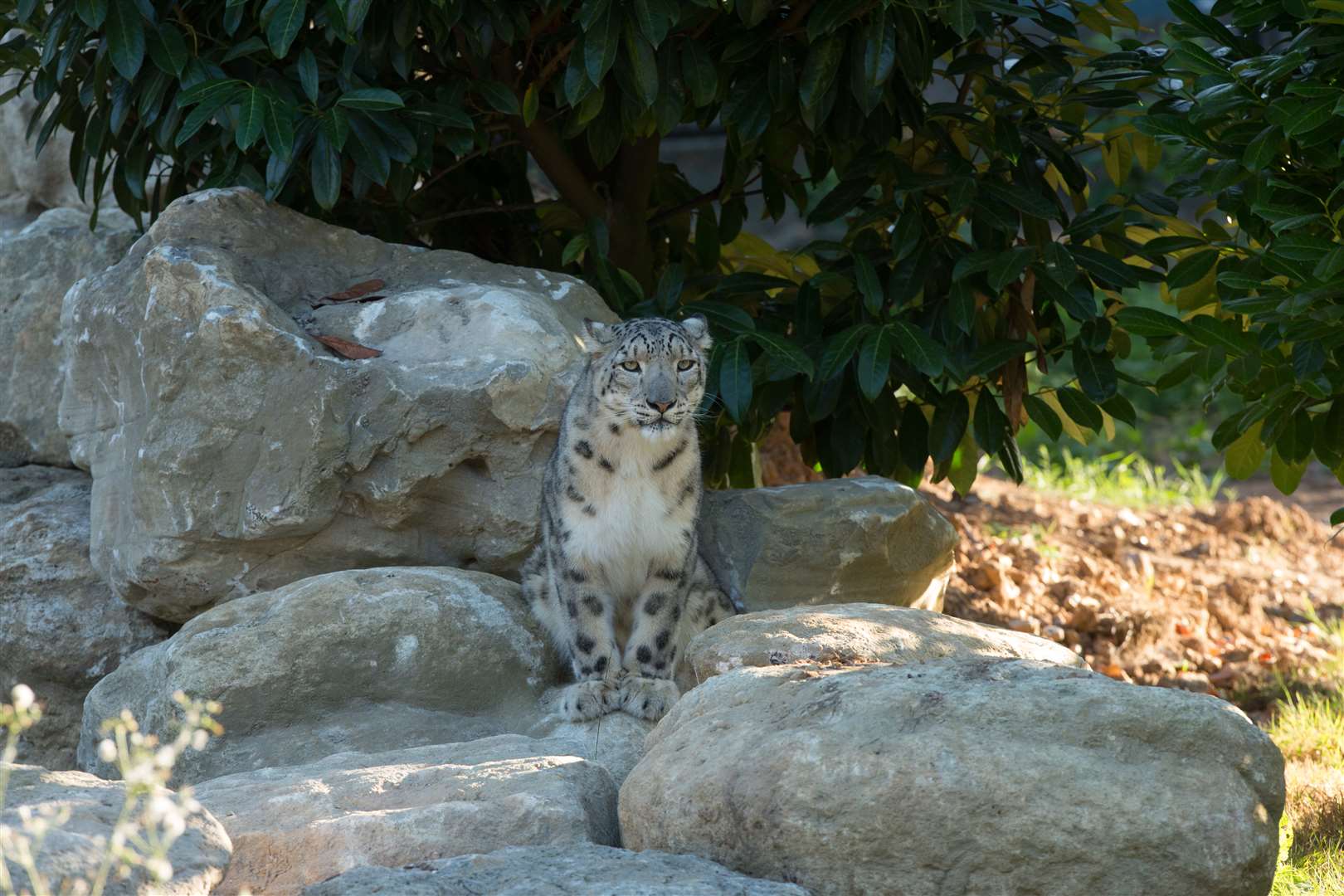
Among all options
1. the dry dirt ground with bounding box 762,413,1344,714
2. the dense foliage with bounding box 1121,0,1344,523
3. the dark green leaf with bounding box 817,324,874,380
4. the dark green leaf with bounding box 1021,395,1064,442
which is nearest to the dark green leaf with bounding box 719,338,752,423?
the dark green leaf with bounding box 817,324,874,380

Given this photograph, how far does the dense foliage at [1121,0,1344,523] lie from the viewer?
4.47m

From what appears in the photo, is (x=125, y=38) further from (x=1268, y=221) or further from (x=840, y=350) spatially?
(x=1268, y=221)

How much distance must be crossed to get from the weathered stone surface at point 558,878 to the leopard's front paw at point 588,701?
1.88 m

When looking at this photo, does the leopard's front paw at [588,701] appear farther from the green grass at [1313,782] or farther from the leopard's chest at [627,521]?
the green grass at [1313,782]

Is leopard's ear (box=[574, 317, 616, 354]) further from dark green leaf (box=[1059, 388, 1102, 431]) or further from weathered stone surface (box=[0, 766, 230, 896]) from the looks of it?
weathered stone surface (box=[0, 766, 230, 896])

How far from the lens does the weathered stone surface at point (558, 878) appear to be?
309 centimetres

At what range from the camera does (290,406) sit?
549 centimetres

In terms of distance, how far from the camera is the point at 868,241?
6449mm

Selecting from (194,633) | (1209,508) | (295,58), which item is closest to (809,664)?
(194,633)

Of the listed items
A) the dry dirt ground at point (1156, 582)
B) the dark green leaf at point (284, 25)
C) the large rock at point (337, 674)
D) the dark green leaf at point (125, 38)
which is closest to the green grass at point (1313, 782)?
the dry dirt ground at point (1156, 582)

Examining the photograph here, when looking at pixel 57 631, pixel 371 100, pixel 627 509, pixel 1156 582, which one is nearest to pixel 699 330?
pixel 627 509

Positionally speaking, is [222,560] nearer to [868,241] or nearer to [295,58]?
[295,58]

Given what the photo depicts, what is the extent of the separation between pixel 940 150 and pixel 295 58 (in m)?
2.88

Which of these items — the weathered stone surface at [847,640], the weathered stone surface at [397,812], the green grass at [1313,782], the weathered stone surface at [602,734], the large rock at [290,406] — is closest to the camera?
the weathered stone surface at [397,812]
